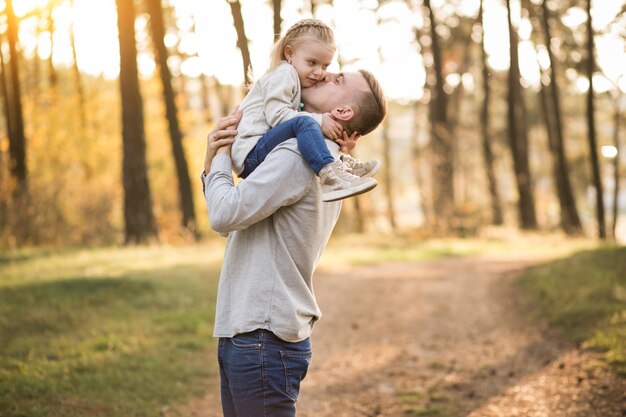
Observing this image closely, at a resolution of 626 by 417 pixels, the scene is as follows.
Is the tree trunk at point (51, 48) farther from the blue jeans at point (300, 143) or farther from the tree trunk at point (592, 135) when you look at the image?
the blue jeans at point (300, 143)

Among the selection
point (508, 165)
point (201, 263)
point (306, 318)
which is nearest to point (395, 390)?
point (306, 318)

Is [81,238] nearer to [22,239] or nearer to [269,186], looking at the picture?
[22,239]

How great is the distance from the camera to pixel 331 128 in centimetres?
289

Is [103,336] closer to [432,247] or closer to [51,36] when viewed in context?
[432,247]

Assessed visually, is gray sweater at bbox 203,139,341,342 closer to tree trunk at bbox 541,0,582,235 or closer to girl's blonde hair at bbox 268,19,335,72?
girl's blonde hair at bbox 268,19,335,72

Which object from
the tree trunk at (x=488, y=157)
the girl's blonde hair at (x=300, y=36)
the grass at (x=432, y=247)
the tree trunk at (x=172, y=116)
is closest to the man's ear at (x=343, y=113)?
the girl's blonde hair at (x=300, y=36)

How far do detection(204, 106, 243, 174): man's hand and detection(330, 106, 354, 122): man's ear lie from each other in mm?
382

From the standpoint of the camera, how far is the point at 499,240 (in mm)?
22062

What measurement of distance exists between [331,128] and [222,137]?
427 mm

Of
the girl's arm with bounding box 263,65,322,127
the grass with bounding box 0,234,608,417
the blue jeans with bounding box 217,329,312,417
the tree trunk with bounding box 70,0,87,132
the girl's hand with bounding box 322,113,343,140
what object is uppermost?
the tree trunk with bounding box 70,0,87,132

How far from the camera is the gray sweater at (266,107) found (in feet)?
9.52

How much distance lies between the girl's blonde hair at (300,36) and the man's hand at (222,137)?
31 centimetres

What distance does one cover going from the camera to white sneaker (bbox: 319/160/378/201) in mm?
2715

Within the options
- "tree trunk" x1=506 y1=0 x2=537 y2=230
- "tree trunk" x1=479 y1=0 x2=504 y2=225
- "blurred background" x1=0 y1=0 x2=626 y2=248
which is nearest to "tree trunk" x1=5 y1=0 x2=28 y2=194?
"blurred background" x1=0 y1=0 x2=626 y2=248
